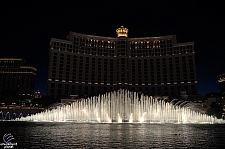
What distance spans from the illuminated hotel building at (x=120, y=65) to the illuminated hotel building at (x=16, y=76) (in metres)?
46.1

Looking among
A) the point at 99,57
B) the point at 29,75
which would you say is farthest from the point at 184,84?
the point at 29,75

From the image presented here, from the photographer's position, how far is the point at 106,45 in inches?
4611

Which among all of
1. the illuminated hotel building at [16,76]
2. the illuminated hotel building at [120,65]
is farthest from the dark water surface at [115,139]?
the illuminated hotel building at [16,76]

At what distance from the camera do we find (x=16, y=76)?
137 meters

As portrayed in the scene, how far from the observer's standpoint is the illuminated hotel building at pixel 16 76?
135m

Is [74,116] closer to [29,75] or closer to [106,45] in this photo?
[106,45]

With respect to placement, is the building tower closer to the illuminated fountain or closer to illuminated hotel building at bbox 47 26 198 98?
illuminated hotel building at bbox 47 26 198 98

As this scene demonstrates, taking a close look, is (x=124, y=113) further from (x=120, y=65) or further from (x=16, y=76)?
(x=16, y=76)

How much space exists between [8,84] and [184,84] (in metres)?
119

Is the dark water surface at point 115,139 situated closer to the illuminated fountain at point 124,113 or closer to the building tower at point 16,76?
the illuminated fountain at point 124,113

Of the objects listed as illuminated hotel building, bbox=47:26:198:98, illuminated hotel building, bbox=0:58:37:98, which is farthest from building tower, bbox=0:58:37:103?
illuminated hotel building, bbox=47:26:198:98

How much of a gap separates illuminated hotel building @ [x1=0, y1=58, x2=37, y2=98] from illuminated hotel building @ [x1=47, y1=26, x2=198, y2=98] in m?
46.1

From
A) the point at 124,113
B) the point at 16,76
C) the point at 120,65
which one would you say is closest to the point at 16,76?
the point at 16,76

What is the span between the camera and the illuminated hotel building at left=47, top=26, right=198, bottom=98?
103438mm
